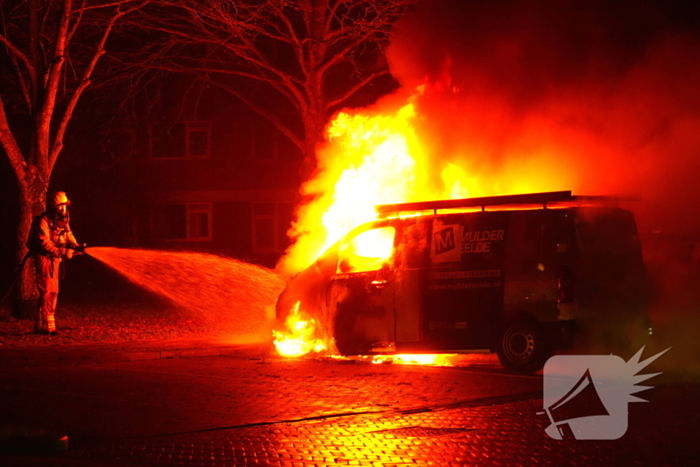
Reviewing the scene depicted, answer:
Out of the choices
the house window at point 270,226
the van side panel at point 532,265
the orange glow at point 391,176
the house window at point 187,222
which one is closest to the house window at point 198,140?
the house window at point 187,222

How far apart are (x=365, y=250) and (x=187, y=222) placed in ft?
78.3

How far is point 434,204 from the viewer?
397 inches

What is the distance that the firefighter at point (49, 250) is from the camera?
1238 cm

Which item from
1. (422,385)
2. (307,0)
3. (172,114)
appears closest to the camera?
(422,385)

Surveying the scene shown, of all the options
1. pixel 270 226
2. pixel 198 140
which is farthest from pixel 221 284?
pixel 198 140

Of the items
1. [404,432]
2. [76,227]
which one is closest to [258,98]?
[76,227]

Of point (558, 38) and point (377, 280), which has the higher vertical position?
point (558, 38)

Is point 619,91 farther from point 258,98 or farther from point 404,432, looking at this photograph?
point 258,98

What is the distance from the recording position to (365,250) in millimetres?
10797

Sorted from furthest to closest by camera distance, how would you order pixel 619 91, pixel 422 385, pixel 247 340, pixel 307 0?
pixel 307 0 < pixel 619 91 < pixel 247 340 < pixel 422 385

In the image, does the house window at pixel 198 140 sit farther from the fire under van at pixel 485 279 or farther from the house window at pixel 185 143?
the fire under van at pixel 485 279

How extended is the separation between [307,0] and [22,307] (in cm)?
946

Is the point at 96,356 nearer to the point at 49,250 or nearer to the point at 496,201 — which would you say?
the point at 49,250

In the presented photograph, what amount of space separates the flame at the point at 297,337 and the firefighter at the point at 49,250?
3.68 metres
